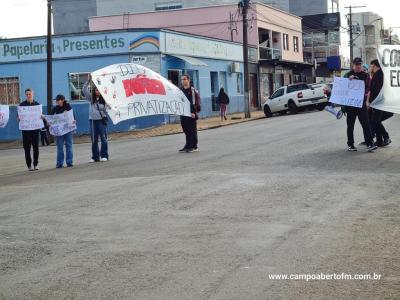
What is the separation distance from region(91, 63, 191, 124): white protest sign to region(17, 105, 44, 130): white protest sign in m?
1.61

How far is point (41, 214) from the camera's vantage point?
8.29 meters

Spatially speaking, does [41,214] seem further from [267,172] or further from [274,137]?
[274,137]

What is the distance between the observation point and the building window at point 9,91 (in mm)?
33500

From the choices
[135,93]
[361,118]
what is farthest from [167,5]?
[361,118]

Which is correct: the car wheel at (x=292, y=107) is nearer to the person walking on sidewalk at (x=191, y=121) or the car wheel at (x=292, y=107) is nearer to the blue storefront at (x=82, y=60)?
the blue storefront at (x=82, y=60)

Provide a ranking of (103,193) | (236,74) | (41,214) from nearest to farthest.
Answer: (41,214)
(103,193)
(236,74)

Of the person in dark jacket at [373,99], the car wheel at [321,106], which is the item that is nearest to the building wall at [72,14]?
the car wheel at [321,106]

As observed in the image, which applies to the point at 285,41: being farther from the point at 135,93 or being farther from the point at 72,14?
the point at 135,93

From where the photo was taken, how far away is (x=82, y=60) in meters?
32.0

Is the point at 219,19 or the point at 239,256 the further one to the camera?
the point at 219,19

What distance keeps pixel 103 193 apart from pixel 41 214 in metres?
1.45

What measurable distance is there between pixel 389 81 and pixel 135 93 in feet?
18.8

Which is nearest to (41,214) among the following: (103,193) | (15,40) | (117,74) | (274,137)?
(103,193)

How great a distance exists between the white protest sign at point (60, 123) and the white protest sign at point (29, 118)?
211mm
